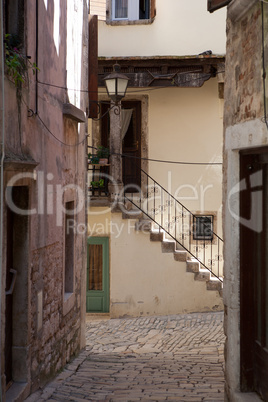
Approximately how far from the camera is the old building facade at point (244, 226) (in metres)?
4.52

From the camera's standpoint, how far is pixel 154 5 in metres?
12.7

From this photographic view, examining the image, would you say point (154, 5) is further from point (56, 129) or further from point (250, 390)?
point (250, 390)

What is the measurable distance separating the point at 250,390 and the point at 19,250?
8.34 feet

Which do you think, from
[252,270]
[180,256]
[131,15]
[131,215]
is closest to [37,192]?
[252,270]

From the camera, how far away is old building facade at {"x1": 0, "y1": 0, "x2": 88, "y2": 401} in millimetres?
5000

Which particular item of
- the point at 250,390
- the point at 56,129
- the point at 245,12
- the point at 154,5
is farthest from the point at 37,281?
the point at 154,5

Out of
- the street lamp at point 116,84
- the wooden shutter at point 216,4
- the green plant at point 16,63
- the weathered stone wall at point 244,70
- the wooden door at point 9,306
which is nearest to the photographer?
the weathered stone wall at point 244,70

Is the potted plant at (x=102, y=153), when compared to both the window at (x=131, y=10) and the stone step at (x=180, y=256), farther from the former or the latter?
the window at (x=131, y=10)

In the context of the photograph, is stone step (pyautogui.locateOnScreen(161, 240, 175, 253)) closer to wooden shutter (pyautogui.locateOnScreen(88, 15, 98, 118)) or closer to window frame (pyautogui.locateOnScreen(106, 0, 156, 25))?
wooden shutter (pyautogui.locateOnScreen(88, 15, 98, 118))

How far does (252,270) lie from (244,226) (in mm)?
393

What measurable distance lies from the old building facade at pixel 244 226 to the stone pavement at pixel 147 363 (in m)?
0.92

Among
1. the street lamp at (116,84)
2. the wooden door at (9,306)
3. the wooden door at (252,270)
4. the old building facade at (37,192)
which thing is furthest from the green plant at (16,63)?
the street lamp at (116,84)

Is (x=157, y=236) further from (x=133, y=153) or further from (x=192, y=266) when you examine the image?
(x=133, y=153)

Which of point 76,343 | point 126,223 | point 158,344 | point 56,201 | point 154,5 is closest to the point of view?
point 56,201
